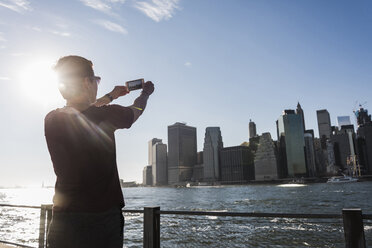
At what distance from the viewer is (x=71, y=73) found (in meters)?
1.97

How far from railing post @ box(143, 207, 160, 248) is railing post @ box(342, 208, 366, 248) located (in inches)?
103

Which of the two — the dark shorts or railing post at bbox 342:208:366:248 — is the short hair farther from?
railing post at bbox 342:208:366:248

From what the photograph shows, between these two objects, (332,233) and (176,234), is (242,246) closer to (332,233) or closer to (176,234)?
(176,234)

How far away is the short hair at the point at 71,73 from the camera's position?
198 centimetres

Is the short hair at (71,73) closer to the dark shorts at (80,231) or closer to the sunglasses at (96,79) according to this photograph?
the sunglasses at (96,79)

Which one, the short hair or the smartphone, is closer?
the short hair

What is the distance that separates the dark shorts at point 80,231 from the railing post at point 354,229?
9.16ft

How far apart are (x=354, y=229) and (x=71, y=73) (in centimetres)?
344

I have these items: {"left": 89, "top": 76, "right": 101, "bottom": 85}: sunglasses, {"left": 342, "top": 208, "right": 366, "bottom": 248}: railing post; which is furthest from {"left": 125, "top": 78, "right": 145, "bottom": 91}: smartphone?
{"left": 342, "top": 208, "right": 366, "bottom": 248}: railing post

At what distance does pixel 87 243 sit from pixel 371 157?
214m

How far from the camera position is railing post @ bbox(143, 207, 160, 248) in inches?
172

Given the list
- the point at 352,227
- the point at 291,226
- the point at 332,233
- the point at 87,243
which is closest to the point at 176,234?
the point at 291,226

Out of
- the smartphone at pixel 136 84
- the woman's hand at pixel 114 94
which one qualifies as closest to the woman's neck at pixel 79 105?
the woman's hand at pixel 114 94

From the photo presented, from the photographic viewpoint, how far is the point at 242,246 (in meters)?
16.7
